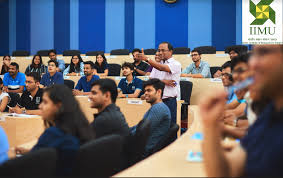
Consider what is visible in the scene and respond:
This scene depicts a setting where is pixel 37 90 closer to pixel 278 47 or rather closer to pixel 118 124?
pixel 118 124

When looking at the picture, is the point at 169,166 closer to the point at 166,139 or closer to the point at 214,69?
the point at 166,139

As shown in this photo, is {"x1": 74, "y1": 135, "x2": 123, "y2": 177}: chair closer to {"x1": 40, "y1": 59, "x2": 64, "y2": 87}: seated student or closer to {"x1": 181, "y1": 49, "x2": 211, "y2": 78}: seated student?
{"x1": 40, "y1": 59, "x2": 64, "y2": 87}: seated student

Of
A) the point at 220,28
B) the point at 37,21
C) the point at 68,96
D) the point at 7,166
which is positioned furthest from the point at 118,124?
the point at 37,21

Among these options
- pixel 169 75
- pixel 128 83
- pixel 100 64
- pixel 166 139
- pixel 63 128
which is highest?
pixel 100 64

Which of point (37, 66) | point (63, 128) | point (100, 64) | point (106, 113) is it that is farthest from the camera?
point (37, 66)

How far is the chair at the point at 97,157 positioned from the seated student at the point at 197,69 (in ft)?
14.2

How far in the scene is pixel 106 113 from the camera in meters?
2.80

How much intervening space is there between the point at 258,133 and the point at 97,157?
0.93 metres

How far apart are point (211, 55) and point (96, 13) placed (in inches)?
180

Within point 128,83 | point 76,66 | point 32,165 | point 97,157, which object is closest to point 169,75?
point 128,83

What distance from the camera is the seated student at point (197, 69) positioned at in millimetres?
6254

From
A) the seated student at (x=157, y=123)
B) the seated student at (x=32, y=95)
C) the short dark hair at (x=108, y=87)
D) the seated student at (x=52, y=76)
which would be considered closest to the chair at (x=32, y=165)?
the short dark hair at (x=108, y=87)

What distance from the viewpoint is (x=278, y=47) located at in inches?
43.6

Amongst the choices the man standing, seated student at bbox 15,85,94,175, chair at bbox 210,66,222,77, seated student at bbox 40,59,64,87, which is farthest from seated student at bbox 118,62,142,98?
seated student at bbox 15,85,94,175
